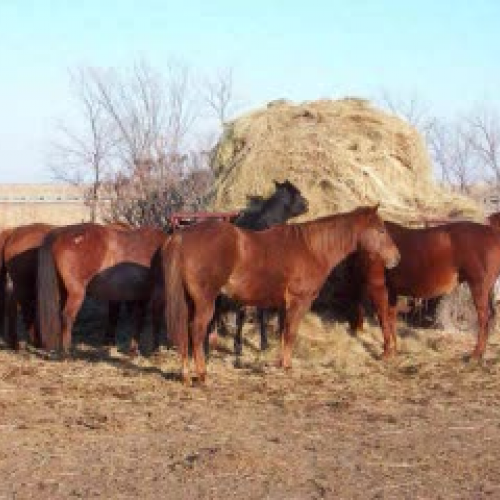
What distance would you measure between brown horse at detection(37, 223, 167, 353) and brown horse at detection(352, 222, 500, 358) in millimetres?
2499

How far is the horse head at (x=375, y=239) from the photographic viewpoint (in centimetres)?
937

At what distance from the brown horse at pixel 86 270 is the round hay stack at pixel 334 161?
2216 millimetres

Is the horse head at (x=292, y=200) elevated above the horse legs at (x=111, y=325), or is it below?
above

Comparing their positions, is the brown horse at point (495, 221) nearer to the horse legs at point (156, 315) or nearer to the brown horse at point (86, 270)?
the brown horse at point (86, 270)

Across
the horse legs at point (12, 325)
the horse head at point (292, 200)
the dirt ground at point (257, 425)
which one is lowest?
the dirt ground at point (257, 425)

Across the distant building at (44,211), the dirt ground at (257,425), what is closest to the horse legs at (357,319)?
the dirt ground at (257,425)

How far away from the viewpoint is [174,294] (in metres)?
8.41

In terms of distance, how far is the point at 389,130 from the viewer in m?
12.6

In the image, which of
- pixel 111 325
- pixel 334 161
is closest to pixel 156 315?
pixel 111 325

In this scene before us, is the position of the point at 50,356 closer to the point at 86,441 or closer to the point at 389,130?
the point at 86,441

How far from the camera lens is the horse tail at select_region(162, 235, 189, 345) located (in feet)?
27.5

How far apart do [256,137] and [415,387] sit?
5.25m

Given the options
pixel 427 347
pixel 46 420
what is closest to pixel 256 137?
pixel 427 347

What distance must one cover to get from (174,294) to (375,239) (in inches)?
93.3
